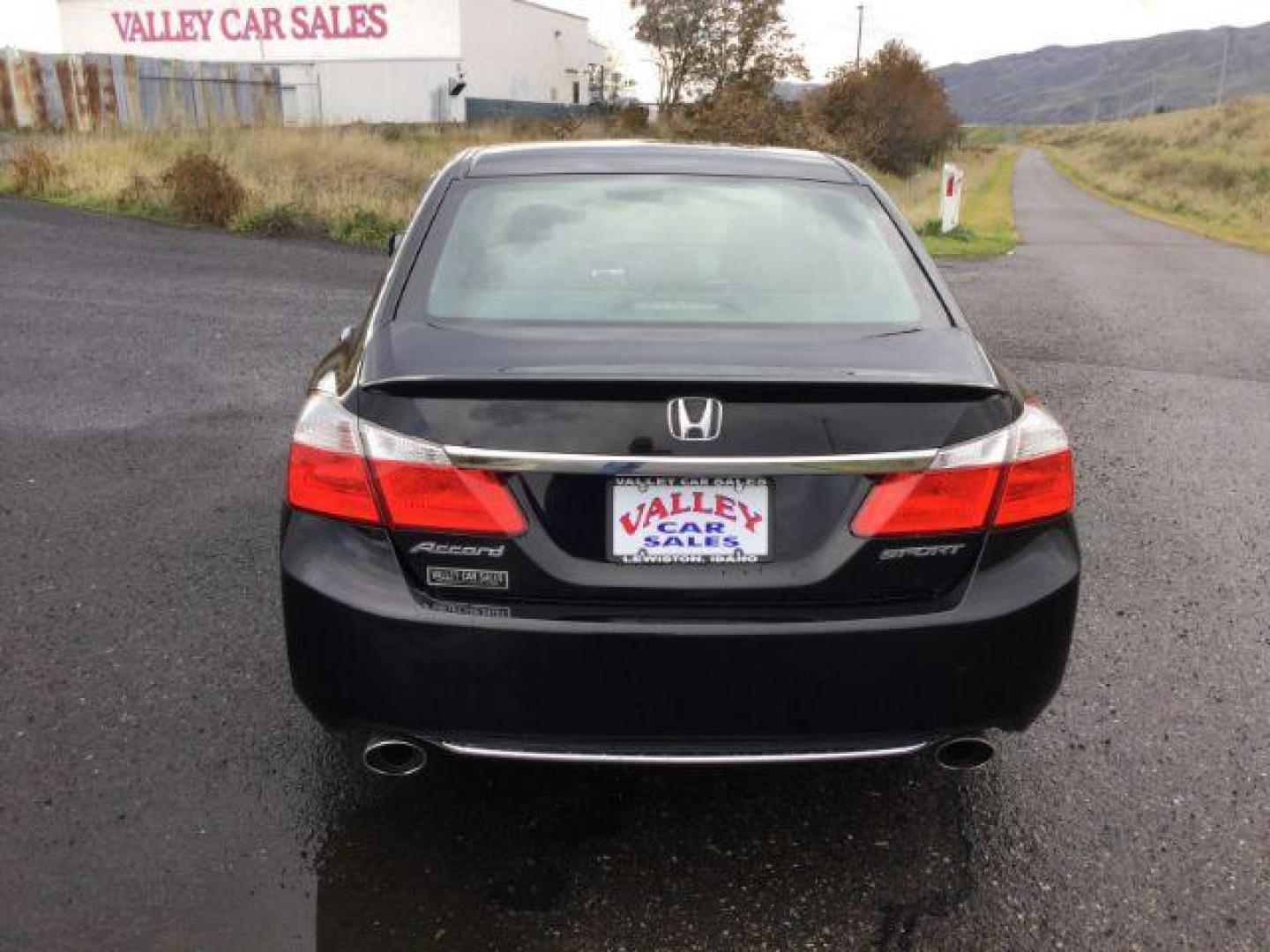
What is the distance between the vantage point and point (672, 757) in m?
2.33

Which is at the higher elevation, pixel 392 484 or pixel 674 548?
pixel 392 484

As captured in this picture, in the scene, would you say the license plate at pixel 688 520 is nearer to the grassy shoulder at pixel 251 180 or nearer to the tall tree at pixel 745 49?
the grassy shoulder at pixel 251 180

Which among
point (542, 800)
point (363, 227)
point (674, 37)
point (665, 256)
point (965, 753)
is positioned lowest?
point (542, 800)

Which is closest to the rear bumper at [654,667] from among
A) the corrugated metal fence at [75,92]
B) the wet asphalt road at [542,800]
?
the wet asphalt road at [542,800]

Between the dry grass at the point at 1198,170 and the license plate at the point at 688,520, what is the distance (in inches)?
793

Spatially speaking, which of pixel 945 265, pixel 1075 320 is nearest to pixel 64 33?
pixel 945 265

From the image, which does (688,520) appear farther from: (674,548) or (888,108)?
(888,108)

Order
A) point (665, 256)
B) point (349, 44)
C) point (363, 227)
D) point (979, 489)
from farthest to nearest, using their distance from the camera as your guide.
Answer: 1. point (349, 44)
2. point (363, 227)
3. point (665, 256)
4. point (979, 489)

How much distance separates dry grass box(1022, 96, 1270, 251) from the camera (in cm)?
2800

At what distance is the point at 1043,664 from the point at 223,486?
3.95 m

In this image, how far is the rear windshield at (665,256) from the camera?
2.71 meters

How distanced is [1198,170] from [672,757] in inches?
1924

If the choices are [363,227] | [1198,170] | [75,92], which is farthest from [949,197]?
[1198,170]

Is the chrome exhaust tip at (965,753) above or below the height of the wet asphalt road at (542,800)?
above
